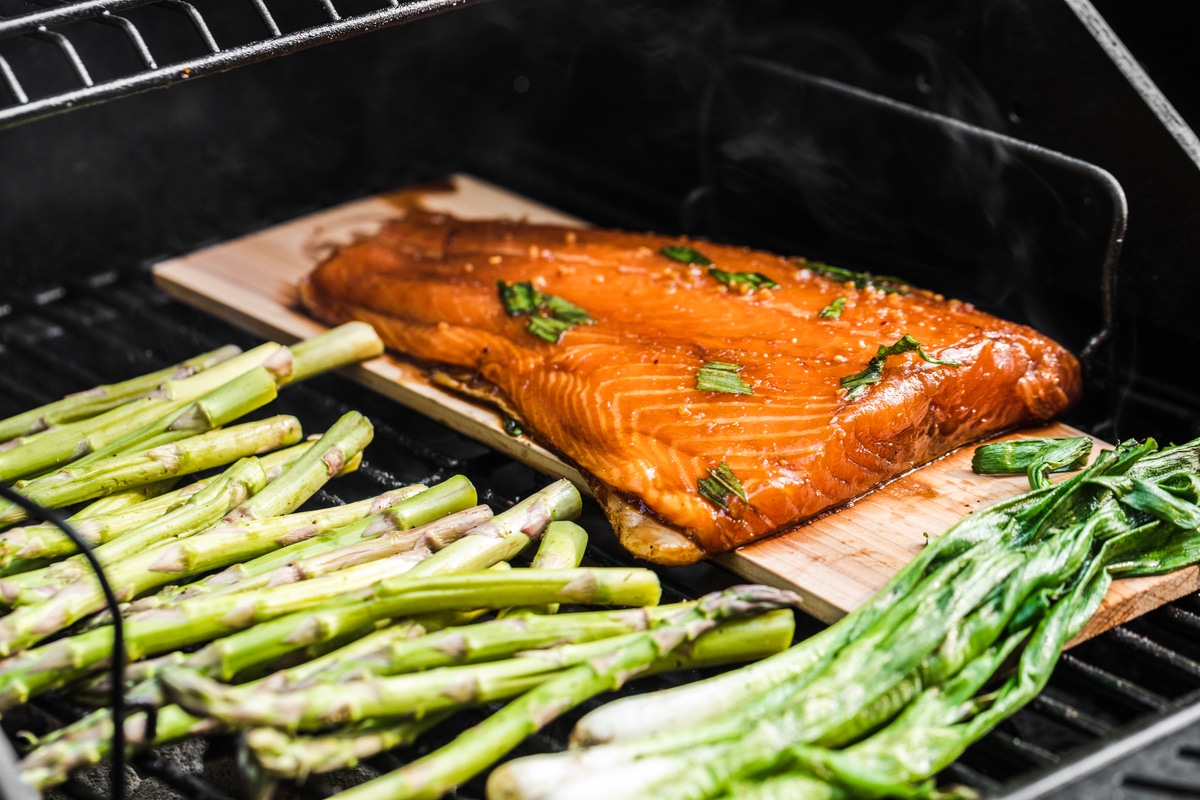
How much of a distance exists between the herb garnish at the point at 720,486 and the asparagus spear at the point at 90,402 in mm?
1986

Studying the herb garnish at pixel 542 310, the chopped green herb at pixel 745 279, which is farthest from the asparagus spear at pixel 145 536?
the chopped green herb at pixel 745 279

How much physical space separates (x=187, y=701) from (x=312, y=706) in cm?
26

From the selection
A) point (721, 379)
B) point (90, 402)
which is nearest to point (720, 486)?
point (721, 379)

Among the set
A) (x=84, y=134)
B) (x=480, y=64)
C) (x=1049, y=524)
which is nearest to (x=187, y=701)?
(x=1049, y=524)

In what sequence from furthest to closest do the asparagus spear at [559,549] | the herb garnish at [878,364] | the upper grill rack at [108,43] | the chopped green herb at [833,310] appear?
the chopped green herb at [833,310]
the herb garnish at [878,364]
the asparagus spear at [559,549]
the upper grill rack at [108,43]

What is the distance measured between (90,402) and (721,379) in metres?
2.20

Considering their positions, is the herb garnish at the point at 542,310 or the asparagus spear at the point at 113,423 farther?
the herb garnish at the point at 542,310

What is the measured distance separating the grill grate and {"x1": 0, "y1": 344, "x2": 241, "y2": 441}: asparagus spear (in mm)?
371

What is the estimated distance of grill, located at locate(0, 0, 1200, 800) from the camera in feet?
11.8

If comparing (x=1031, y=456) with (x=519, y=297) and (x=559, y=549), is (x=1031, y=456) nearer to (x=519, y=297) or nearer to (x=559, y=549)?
(x=559, y=549)

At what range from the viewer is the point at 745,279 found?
4516 millimetres

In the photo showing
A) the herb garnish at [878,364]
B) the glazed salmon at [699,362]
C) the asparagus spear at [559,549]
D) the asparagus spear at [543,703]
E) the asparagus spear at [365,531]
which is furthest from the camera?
the herb garnish at [878,364]

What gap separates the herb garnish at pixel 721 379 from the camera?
382 centimetres

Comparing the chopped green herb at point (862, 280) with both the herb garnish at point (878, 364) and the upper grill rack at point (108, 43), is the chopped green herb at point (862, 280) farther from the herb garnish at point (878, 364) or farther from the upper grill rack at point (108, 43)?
the upper grill rack at point (108, 43)
